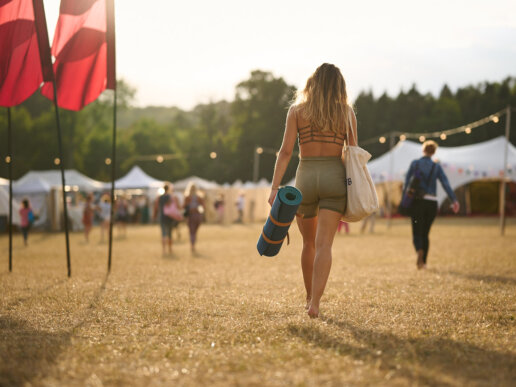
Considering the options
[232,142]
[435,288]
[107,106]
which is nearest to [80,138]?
[107,106]

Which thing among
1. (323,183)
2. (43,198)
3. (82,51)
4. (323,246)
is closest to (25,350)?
(323,246)

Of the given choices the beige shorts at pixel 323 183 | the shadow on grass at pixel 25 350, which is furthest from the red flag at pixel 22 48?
the beige shorts at pixel 323 183

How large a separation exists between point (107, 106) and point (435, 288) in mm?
68118

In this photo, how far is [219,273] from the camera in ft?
29.5

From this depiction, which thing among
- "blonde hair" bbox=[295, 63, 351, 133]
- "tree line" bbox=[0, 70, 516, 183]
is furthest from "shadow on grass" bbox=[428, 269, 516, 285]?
"tree line" bbox=[0, 70, 516, 183]

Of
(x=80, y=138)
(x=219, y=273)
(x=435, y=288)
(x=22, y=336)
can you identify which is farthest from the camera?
(x=80, y=138)

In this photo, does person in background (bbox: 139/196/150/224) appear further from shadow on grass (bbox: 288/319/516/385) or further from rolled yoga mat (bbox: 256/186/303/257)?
shadow on grass (bbox: 288/319/516/385)

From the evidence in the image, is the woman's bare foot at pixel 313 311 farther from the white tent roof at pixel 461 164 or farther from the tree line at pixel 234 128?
the tree line at pixel 234 128

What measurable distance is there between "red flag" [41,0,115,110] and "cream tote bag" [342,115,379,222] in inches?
212

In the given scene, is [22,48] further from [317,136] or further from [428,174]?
[428,174]

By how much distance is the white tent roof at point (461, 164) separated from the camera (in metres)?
31.5

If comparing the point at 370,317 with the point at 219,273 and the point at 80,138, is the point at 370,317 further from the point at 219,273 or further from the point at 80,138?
the point at 80,138

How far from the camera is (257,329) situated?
4.33 meters

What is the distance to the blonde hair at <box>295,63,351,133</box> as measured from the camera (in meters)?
4.62
